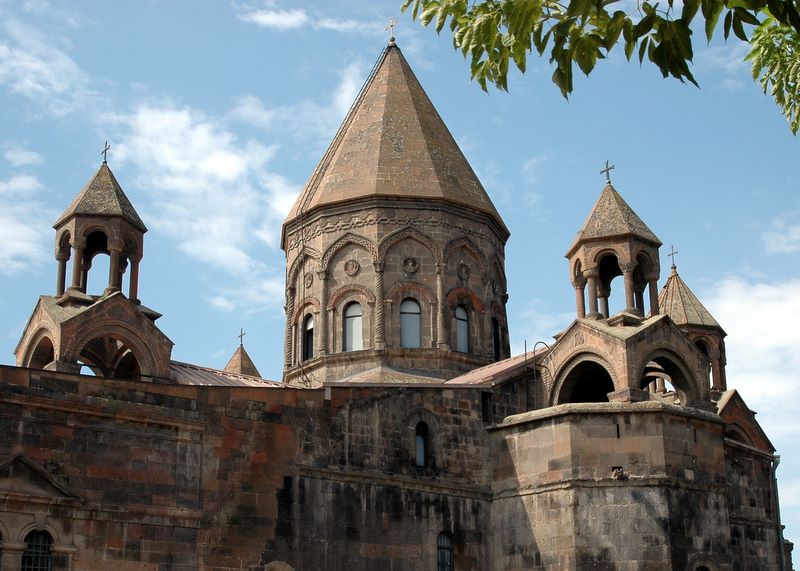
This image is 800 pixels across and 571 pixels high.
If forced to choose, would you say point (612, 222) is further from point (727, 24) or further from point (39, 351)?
point (727, 24)

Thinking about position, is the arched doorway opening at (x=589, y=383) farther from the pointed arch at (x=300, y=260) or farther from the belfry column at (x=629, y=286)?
Result: the pointed arch at (x=300, y=260)

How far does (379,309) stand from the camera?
26656 mm

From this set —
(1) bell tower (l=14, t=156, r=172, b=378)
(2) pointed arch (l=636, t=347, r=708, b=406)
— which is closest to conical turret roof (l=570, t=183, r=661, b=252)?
(2) pointed arch (l=636, t=347, r=708, b=406)

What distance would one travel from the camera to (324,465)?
20875mm

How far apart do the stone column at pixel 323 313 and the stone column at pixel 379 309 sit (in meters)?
1.37

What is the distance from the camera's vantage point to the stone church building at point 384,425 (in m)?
18.6

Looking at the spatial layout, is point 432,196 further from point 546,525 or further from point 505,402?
point 546,525

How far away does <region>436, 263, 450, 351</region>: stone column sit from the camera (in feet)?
87.0

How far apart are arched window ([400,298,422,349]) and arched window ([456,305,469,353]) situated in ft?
3.33

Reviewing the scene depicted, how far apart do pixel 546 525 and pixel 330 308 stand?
8385 millimetres

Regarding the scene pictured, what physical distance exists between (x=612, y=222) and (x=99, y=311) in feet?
35.4

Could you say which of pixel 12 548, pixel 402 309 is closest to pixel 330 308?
pixel 402 309

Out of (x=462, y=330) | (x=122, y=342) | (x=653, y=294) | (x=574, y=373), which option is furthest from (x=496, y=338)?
(x=122, y=342)

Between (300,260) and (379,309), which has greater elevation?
(300,260)
